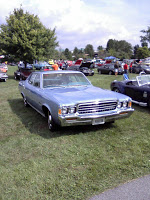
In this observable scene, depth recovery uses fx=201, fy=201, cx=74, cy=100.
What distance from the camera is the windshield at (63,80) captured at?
572 cm

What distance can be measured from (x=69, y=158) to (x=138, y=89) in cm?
456

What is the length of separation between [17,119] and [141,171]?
4.06 metres

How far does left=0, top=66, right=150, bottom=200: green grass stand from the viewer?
9.17 feet

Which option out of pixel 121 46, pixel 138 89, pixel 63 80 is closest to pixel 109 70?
pixel 138 89

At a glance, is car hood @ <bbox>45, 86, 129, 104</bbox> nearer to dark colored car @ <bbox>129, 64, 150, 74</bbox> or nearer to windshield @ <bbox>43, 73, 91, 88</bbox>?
windshield @ <bbox>43, 73, 91, 88</bbox>

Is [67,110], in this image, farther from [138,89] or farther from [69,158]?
[138,89]

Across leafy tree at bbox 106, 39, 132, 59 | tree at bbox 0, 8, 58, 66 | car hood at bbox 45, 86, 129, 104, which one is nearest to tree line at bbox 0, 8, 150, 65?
tree at bbox 0, 8, 58, 66

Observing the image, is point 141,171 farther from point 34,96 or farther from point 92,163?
point 34,96

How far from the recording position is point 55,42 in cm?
2078

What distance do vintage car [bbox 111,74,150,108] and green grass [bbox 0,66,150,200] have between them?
4.93 feet

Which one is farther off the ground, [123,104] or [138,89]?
[138,89]

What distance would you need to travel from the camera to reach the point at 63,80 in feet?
19.1

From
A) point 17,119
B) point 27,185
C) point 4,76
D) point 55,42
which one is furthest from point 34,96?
point 55,42

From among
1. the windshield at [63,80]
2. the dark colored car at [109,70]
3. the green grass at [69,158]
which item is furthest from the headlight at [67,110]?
the dark colored car at [109,70]
